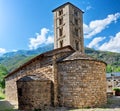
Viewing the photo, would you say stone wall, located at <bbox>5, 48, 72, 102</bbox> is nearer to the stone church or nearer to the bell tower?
the stone church

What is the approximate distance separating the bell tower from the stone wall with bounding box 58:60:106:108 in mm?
19814

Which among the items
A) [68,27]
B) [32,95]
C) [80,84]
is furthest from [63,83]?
[68,27]

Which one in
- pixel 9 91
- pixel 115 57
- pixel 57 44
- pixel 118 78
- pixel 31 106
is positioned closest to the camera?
pixel 31 106

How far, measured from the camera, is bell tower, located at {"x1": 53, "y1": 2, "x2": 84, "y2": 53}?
37.5 m

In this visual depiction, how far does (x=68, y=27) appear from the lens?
37344 mm

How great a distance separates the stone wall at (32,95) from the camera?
16047 millimetres

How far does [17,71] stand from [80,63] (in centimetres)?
987

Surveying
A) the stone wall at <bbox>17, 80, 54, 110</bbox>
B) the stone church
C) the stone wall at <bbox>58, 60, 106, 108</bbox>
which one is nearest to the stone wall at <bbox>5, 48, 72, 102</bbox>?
the stone church

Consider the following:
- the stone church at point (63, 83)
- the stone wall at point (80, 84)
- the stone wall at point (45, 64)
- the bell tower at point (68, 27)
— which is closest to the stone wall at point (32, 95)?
the stone church at point (63, 83)

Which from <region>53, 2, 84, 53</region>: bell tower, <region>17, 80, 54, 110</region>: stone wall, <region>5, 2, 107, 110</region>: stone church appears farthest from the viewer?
<region>53, 2, 84, 53</region>: bell tower

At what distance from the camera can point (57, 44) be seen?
38.3 meters

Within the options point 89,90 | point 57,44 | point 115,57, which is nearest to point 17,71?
point 89,90

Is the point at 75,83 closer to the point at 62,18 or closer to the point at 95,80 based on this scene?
the point at 95,80

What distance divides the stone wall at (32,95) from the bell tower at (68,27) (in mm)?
20688
